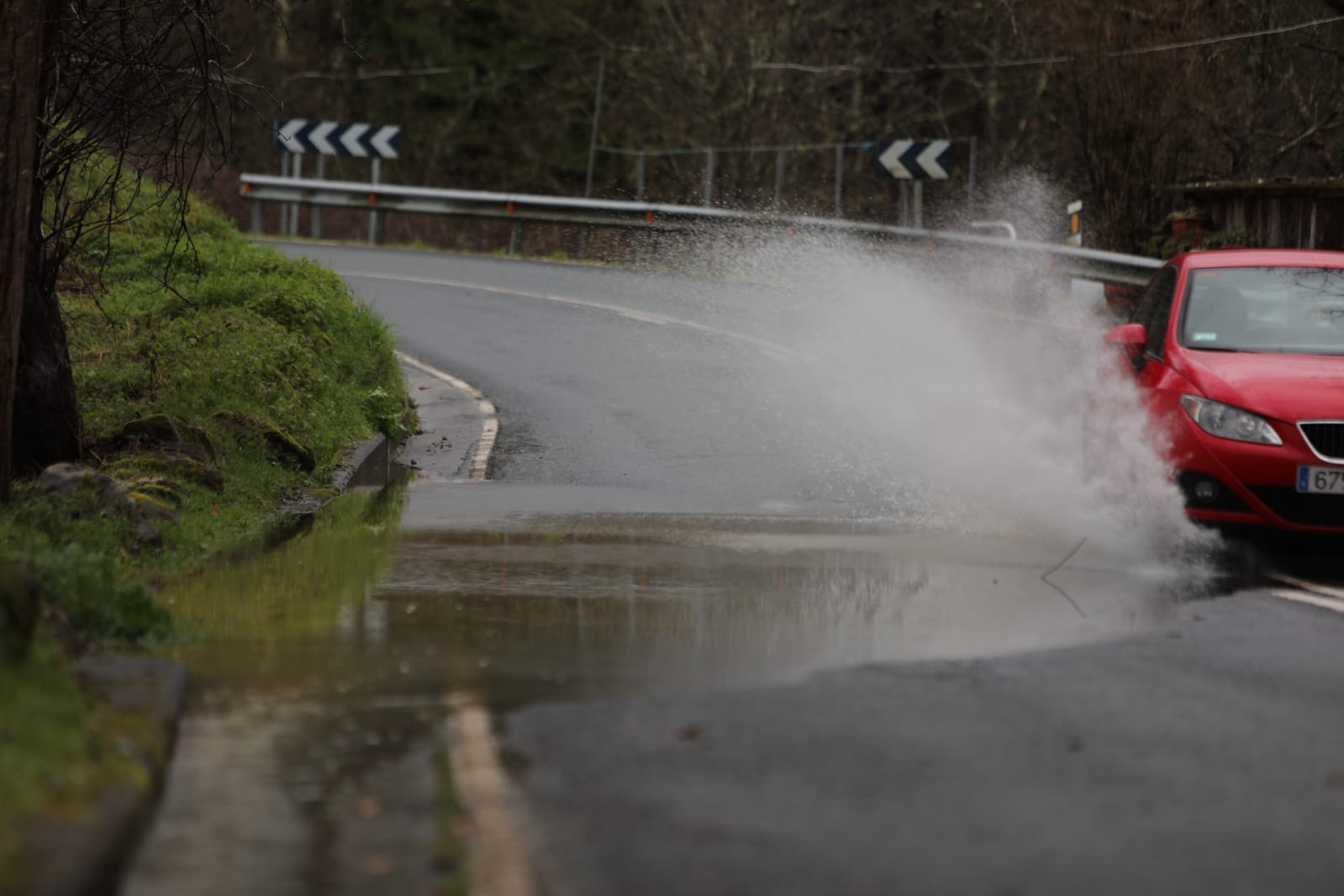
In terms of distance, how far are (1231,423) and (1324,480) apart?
581 mm

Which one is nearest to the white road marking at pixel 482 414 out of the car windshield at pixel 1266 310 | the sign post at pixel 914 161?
the car windshield at pixel 1266 310

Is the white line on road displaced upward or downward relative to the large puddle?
upward

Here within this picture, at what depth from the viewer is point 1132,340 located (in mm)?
12172

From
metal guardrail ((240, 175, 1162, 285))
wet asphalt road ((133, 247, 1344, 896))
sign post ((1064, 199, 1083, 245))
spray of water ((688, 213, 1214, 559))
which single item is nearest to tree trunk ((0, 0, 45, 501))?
wet asphalt road ((133, 247, 1344, 896))

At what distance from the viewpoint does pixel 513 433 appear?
17.0 m

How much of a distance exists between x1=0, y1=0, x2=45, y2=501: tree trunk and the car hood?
620 centimetres

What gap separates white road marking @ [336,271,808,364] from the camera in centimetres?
2134

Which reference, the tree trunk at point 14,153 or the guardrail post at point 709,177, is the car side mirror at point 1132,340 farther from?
the guardrail post at point 709,177

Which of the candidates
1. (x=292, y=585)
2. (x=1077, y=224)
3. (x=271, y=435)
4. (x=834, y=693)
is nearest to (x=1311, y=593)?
(x=834, y=693)

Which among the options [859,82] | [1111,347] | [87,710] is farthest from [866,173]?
[87,710]

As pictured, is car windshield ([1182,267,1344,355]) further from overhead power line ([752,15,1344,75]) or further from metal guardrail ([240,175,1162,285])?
overhead power line ([752,15,1344,75])

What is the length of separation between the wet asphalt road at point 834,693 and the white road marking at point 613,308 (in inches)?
276

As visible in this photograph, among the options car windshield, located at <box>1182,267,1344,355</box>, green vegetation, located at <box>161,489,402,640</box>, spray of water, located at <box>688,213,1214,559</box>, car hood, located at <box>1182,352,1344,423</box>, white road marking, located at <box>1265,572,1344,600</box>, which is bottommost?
green vegetation, located at <box>161,489,402,640</box>

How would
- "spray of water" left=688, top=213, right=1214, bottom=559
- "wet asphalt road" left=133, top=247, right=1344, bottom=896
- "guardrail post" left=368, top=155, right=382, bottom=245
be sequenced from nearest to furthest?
"wet asphalt road" left=133, top=247, right=1344, bottom=896 → "spray of water" left=688, top=213, right=1214, bottom=559 → "guardrail post" left=368, top=155, right=382, bottom=245
